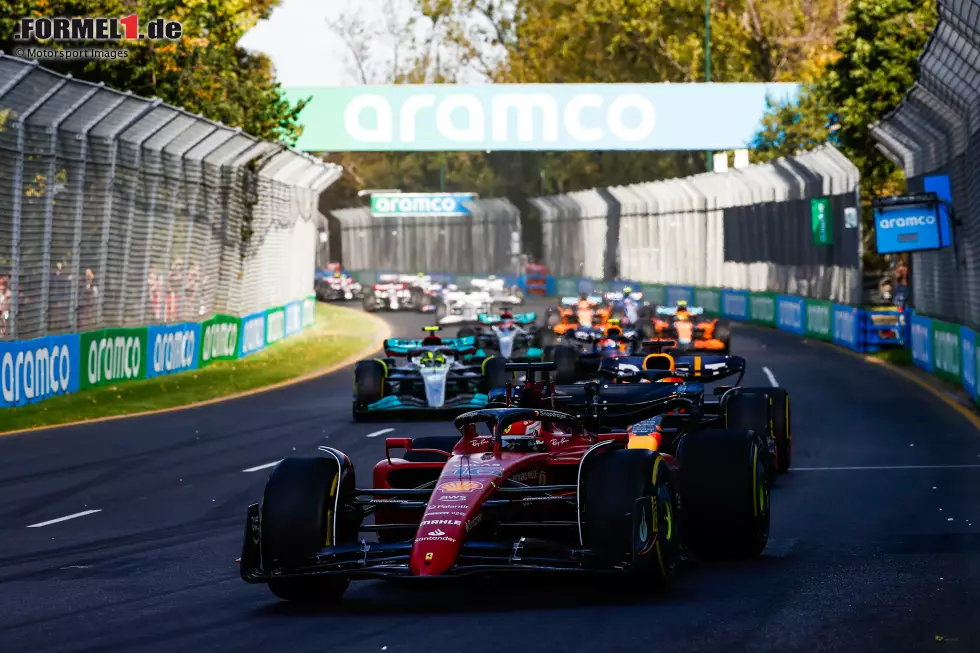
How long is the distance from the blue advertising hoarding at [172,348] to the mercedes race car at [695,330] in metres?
7.86

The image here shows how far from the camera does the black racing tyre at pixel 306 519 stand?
914cm

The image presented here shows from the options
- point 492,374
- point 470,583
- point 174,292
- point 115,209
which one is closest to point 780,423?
point 470,583

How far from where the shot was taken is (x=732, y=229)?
53656 millimetres

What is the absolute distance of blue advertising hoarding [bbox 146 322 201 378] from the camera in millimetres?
27844

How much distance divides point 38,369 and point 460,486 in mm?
14830

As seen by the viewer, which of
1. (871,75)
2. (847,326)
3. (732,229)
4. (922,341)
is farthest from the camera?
(732,229)

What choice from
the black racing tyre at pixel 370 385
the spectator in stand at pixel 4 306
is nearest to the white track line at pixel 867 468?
the black racing tyre at pixel 370 385

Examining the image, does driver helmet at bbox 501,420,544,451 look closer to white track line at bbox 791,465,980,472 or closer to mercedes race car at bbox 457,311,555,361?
white track line at bbox 791,465,980,472

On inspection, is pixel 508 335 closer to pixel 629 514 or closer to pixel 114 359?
pixel 114 359


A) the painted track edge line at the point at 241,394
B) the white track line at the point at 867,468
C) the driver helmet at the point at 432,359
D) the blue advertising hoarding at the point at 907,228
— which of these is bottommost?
the painted track edge line at the point at 241,394

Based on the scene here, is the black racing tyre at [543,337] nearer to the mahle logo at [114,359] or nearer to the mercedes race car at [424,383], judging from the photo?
the mahle logo at [114,359]

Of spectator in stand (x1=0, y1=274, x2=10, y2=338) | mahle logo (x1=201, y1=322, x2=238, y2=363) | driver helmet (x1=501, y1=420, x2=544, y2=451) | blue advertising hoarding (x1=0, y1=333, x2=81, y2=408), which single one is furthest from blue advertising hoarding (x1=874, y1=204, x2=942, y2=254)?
driver helmet (x1=501, y1=420, x2=544, y2=451)

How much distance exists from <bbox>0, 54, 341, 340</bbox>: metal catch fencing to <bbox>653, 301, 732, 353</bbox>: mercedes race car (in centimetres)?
834

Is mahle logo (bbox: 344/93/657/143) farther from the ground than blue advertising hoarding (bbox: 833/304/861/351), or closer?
farther from the ground
